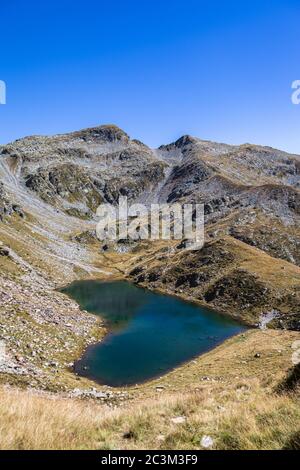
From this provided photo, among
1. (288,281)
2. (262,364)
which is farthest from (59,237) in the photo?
(262,364)

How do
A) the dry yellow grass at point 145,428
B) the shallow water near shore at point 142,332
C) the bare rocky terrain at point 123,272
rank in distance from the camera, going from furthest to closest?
the shallow water near shore at point 142,332, the bare rocky terrain at point 123,272, the dry yellow grass at point 145,428

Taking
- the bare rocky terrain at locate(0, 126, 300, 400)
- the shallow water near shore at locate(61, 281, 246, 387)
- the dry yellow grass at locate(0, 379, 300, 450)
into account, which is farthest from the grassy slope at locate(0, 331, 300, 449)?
the shallow water near shore at locate(61, 281, 246, 387)

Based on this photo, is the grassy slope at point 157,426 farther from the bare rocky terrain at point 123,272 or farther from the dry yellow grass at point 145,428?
the bare rocky terrain at point 123,272

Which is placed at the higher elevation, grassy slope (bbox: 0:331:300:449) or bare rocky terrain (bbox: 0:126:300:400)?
grassy slope (bbox: 0:331:300:449)

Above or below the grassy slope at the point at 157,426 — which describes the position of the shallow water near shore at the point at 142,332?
below

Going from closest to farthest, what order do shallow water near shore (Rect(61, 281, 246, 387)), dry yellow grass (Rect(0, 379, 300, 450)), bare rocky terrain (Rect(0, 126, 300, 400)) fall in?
dry yellow grass (Rect(0, 379, 300, 450))
bare rocky terrain (Rect(0, 126, 300, 400))
shallow water near shore (Rect(61, 281, 246, 387))

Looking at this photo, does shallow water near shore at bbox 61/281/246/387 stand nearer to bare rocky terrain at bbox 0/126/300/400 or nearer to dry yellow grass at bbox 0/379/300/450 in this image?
bare rocky terrain at bbox 0/126/300/400

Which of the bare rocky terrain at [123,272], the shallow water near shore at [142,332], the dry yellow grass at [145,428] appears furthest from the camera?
the shallow water near shore at [142,332]

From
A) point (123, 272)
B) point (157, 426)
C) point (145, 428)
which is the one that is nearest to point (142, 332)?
point (157, 426)

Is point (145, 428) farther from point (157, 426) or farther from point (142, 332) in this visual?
point (142, 332)

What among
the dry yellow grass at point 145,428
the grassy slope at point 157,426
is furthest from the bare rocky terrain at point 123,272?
the dry yellow grass at point 145,428
